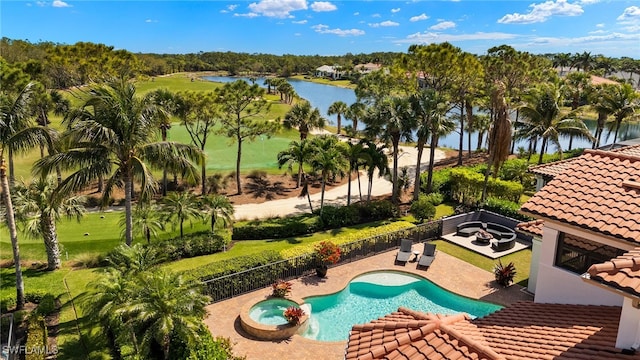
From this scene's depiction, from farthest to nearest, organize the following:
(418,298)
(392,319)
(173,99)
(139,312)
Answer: (173,99) < (418,298) < (139,312) < (392,319)

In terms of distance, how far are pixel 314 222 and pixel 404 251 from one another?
6312 millimetres

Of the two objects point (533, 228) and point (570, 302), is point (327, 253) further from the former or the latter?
point (570, 302)

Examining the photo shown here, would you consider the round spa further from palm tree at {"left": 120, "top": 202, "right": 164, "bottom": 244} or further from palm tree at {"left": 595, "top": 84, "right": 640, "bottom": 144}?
palm tree at {"left": 595, "top": 84, "right": 640, "bottom": 144}

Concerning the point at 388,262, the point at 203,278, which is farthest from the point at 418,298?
the point at 203,278

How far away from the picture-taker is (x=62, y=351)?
47.3 feet

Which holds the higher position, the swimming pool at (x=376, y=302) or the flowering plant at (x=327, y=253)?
the flowering plant at (x=327, y=253)

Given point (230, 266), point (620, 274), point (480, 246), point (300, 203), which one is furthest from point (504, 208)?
point (620, 274)

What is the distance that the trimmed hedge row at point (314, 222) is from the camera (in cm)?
2569

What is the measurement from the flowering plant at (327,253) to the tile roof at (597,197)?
382 inches

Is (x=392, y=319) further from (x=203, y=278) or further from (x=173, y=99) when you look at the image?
(x=173, y=99)

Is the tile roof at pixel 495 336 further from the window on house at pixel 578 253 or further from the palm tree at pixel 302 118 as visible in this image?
the palm tree at pixel 302 118

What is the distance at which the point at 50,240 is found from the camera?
19750mm

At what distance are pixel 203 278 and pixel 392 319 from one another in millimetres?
9643

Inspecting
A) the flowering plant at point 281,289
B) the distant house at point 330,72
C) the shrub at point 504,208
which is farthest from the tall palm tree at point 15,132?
the distant house at point 330,72
